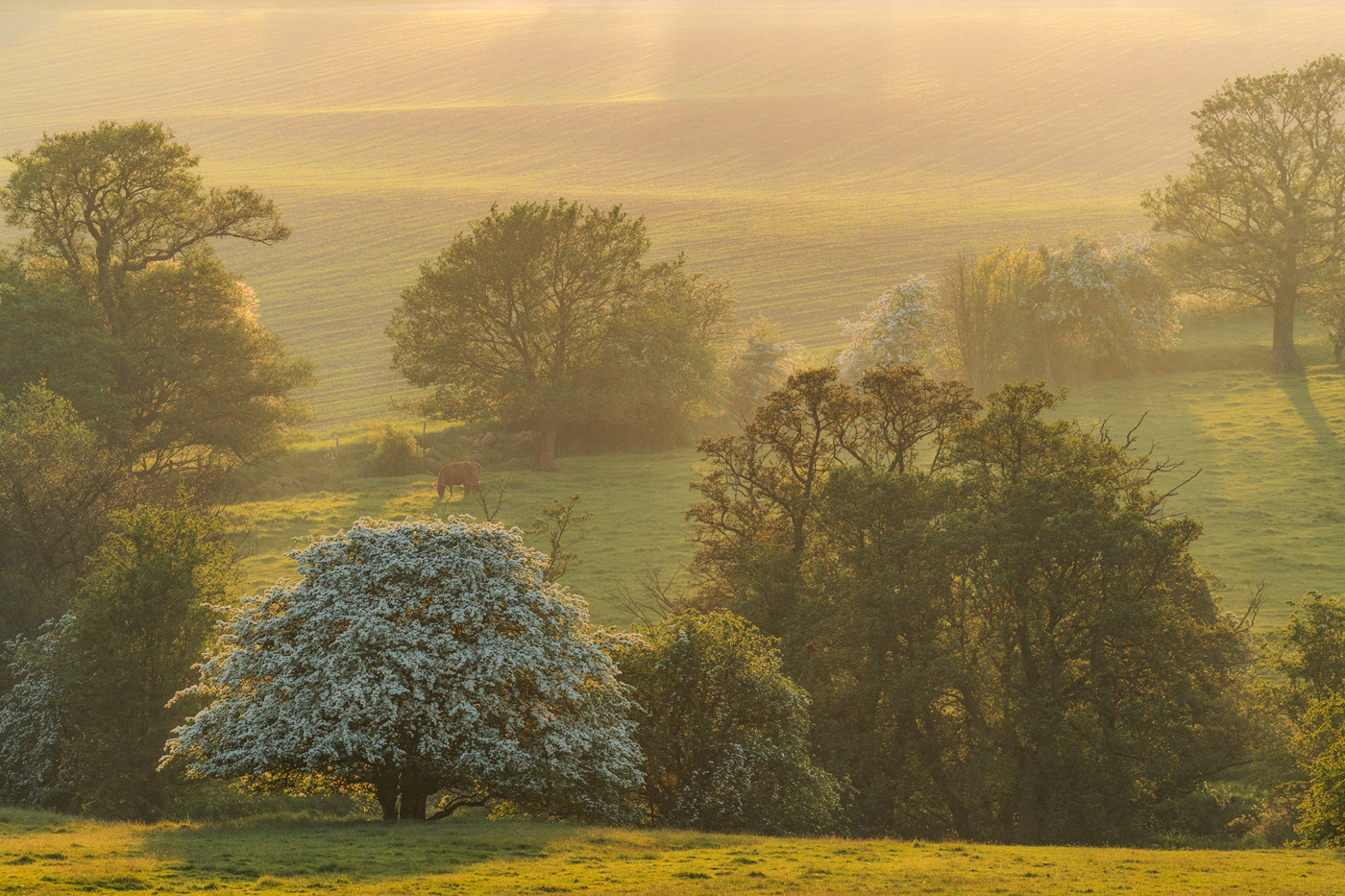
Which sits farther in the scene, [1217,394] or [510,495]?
[1217,394]

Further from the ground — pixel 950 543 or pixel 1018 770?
pixel 950 543

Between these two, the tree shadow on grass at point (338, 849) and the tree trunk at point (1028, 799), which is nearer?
the tree shadow on grass at point (338, 849)

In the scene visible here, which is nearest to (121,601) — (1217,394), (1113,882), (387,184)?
(1113,882)

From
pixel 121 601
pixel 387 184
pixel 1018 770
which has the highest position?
pixel 387 184

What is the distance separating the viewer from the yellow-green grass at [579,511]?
53.0 metres

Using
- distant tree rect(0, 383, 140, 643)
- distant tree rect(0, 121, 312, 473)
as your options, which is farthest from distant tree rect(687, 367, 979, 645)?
distant tree rect(0, 121, 312, 473)

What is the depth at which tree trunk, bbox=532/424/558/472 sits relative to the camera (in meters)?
74.8

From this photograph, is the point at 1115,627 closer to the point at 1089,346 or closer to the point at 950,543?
the point at 950,543

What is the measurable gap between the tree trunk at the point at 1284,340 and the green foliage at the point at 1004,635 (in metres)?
56.7

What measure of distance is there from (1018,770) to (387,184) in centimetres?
15869

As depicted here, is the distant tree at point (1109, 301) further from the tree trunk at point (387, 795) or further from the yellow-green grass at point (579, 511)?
the tree trunk at point (387, 795)

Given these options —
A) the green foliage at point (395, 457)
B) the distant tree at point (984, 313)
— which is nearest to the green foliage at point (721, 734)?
the green foliage at point (395, 457)

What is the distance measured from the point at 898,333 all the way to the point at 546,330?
28095 millimetres

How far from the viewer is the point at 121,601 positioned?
1329 inches
